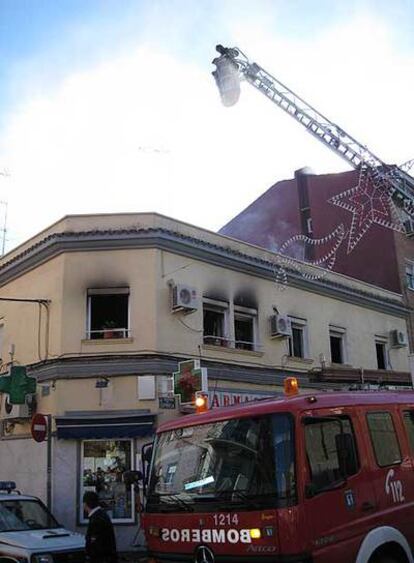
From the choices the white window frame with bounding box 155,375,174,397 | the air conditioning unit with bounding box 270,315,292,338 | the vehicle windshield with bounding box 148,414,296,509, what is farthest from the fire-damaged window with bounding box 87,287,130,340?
the vehicle windshield with bounding box 148,414,296,509

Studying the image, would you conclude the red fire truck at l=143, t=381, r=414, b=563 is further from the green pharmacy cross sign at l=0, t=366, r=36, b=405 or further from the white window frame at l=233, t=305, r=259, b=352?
the white window frame at l=233, t=305, r=259, b=352

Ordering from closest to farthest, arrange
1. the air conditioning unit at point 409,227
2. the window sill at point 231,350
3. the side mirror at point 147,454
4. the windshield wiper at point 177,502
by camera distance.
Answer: the windshield wiper at point 177,502, the side mirror at point 147,454, the window sill at point 231,350, the air conditioning unit at point 409,227

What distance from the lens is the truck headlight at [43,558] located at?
774 cm

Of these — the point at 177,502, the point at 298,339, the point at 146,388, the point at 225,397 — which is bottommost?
the point at 177,502

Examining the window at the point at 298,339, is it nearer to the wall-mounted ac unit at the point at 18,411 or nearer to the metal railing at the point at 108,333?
the metal railing at the point at 108,333

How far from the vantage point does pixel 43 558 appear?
7801 millimetres

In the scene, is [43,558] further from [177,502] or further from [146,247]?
[146,247]

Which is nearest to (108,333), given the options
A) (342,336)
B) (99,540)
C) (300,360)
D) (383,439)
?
(300,360)

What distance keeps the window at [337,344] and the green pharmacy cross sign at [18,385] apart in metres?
9.26

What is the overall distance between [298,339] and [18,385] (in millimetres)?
8127

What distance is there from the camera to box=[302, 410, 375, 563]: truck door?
5441 mm

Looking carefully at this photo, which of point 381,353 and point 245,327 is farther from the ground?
point 245,327

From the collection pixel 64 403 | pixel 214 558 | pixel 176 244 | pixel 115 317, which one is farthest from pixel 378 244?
pixel 214 558

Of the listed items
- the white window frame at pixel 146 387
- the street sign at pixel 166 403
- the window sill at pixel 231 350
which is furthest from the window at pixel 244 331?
the white window frame at pixel 146 387
